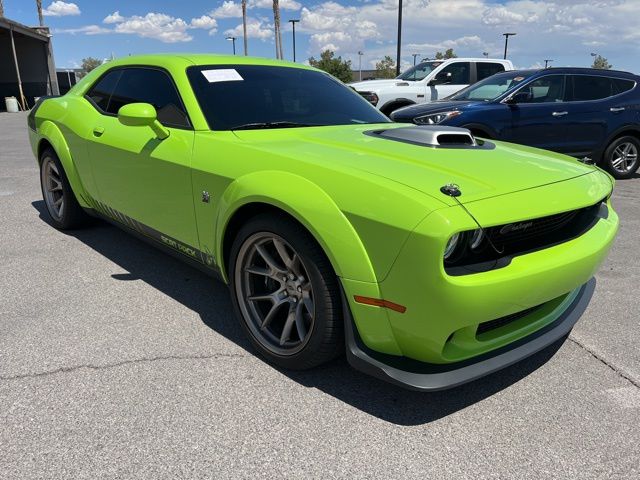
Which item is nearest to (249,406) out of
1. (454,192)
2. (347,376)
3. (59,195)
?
(347,376)

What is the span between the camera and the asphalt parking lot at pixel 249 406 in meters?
1.96

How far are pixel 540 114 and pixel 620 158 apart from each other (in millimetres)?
1728

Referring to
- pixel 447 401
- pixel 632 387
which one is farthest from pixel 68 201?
pixel 632 387

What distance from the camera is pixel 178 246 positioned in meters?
3.14

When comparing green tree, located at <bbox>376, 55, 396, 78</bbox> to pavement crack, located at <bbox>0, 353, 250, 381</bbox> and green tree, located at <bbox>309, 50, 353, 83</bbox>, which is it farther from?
pavement crack, located at <bbox>0, 353, 250, 381</bbox>

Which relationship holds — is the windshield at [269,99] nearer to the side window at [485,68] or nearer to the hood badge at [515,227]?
the hood badge at [515,227]

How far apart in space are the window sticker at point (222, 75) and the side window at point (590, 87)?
632cm

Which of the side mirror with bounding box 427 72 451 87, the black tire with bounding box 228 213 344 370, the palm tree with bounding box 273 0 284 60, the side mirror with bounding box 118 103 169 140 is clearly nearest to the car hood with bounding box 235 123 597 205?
the black tire with bounding box 228 213 344 370

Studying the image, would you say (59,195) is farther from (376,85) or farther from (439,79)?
(439,79)

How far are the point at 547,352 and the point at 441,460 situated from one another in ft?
3.64

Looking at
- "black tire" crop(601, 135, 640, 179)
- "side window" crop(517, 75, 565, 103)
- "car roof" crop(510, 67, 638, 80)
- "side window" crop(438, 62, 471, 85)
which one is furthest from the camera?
"side window" crop(438, 62, 471, 85)

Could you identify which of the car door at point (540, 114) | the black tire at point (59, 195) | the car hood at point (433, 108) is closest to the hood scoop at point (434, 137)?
the black tire at point (59, 195)

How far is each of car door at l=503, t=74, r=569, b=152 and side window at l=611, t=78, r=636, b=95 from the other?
928mm

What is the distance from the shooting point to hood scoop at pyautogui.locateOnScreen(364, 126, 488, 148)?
275 cm
